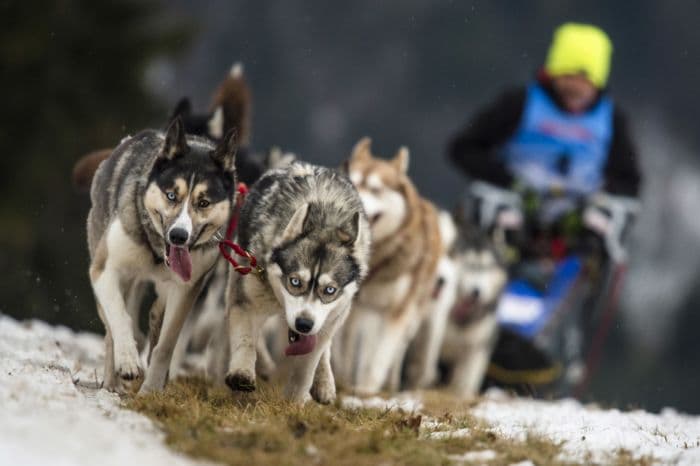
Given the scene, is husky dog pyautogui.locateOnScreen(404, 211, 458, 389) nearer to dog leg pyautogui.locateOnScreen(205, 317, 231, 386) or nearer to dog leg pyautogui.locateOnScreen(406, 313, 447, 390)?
dog leg pyautogui.locateOnScreen(406, 313, 447, 390)

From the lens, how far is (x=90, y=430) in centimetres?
354

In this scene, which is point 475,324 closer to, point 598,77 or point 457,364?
point 457,364

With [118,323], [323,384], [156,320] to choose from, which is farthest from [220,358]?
[118,323]

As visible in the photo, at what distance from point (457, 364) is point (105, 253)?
14.9 ft

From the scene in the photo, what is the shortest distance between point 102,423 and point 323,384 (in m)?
1.52

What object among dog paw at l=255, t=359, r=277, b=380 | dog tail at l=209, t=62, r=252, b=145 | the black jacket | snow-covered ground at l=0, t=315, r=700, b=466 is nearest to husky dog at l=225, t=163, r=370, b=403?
snow-covered ground at l=0, t=315, r=700, b=466

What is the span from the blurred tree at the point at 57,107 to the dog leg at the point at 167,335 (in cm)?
845

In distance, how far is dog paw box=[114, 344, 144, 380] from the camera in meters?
4.35

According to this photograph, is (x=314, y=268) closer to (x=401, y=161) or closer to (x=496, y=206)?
(x=401, y=161)

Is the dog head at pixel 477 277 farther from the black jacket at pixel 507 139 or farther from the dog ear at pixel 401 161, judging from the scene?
the dog ear at pixel 401 161

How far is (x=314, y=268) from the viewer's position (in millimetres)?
4562

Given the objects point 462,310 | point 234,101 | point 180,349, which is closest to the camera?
point 180,349

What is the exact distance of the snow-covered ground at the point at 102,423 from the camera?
3303mm

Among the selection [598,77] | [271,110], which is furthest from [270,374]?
[271,110]
